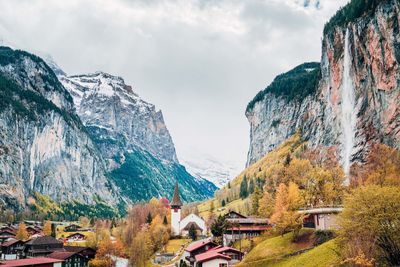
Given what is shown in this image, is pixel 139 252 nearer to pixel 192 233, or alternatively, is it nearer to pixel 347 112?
pixel 192 233

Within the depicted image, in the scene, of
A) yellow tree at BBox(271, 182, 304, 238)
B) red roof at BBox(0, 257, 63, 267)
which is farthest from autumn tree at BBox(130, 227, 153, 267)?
yellow tree at BBox(271, 182, 304, 238)

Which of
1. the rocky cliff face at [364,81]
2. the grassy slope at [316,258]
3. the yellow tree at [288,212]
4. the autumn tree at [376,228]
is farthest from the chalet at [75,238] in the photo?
the autumn tree at [376,228]

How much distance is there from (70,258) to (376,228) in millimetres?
100802

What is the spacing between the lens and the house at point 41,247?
434ft

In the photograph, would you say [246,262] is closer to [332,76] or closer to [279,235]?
[279,235]

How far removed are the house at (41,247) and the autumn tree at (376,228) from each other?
11009 centimetres

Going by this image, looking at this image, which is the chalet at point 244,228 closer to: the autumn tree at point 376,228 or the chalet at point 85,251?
the chalet at point 85,251

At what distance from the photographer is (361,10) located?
159875 mm

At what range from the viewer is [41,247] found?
133625mm

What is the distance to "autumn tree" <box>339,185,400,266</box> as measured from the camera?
1679 inches

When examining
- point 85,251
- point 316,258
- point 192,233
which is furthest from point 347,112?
point 316,258

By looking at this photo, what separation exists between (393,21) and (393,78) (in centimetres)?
1738

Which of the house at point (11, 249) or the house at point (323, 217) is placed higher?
the house at point (323, 217)

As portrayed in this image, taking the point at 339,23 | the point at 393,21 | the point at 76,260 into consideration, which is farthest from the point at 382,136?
the point at 76,260
